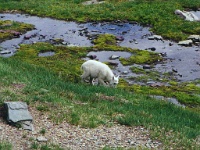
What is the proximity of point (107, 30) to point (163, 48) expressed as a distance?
9242 mm

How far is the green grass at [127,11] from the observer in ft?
153

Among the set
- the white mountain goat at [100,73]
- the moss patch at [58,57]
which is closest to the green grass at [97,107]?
the white mountain goat at [100,73]

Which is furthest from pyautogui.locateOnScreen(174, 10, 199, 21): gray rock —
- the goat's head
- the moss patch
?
the goat's head

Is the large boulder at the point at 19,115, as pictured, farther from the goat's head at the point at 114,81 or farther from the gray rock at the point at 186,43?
the gray rock at the point at 186,43

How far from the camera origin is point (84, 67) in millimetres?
26359

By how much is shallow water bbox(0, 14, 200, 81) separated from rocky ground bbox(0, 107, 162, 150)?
17.9 m

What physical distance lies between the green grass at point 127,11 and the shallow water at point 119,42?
1590 millimetres

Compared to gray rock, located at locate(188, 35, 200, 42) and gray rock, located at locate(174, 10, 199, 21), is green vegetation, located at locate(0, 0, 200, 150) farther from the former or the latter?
gray rock, located at locate(174, 10, 199, 21)

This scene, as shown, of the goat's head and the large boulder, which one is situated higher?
the large boulder

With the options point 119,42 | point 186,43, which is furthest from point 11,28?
point 186,43

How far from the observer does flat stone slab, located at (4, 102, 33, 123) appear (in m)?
15.4

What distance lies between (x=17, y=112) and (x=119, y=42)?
28.4 m

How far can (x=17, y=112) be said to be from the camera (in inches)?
622

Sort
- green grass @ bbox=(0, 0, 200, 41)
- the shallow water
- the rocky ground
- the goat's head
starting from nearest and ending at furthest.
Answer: the rocky ground → the goat's head → the shallow water → green grass @ bbox=(0, 0, 200, 41)
